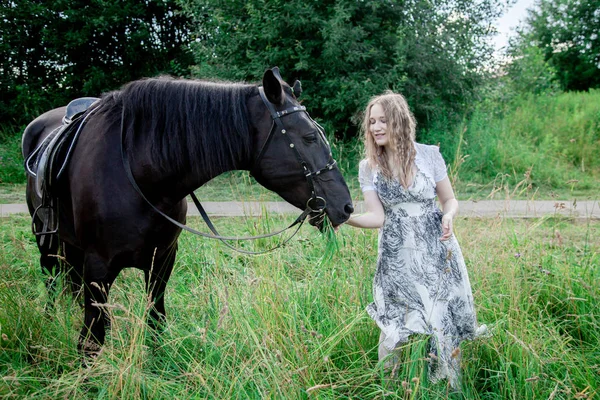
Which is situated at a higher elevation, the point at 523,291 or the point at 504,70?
the point at 504,70

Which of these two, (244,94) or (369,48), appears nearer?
(244,94)

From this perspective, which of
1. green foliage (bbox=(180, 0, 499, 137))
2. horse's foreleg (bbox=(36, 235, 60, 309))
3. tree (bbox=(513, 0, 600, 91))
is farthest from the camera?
tree (bbox=(513, 0, 600, 91))

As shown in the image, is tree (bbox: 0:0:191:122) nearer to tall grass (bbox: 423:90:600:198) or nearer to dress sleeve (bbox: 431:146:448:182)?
tall grass (bbox: 423:90:600:198)

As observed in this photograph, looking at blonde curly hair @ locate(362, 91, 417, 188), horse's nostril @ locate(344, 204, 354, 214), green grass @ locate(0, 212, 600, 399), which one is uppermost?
blonde curly hair @ locate(362, 91, 417, 188)

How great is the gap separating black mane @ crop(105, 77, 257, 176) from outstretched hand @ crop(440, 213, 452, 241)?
1077 millimetres

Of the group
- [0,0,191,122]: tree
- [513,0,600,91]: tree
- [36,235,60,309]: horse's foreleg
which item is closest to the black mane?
[36,235,60,309]: horse's foreleg

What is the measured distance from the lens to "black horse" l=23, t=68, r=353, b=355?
8.28ft

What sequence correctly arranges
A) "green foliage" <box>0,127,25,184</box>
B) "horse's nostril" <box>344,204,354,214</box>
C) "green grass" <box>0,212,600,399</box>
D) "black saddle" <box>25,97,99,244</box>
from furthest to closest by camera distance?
"green foliage" <box>0,127,25,184</box> < "black saddle" <box>25,97,99,244</box> < "horse's nostril" <box>344,204,354,214</box> < "green grass" <box>0,212,600,399</box>

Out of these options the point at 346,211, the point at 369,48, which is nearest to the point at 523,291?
the point at 346,211

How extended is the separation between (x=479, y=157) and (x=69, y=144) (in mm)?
7697

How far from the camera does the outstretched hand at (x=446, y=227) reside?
101 inches

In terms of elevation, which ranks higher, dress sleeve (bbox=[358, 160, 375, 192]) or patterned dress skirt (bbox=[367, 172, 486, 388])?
dress sleeve (bbox=[358, 160, 375, 192])

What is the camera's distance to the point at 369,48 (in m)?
8.71

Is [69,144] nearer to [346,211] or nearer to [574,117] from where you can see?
[346,211]
